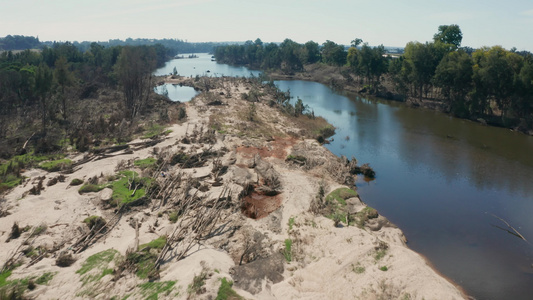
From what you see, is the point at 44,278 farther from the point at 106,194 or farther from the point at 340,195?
the point at 340,195

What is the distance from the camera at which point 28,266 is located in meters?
14.3

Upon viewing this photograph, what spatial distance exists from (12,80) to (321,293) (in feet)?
171

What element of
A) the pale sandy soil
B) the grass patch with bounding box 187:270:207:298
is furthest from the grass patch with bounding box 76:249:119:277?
the grass patch with bounding box 187:270:207:298

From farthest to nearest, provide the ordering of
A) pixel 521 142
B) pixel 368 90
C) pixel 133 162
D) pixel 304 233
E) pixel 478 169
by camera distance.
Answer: pixel 368 90, pixel 521 142, pixel 478 169, pixel 133 162, pixel 304 233

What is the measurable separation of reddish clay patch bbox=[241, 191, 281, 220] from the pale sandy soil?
503 mm

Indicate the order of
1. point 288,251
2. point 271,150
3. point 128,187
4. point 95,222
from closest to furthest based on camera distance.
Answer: point 288,251 → point 95,222 → point 128,187 → point 271,150

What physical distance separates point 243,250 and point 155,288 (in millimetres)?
4754

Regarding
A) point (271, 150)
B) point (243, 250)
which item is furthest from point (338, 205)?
point (271, 150)

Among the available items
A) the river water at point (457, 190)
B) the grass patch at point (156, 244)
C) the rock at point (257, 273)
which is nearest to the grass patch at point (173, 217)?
the grass patch at point (156, 244)

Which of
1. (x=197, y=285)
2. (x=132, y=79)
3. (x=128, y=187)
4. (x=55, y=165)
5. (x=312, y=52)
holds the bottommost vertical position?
(x=197, y=285)

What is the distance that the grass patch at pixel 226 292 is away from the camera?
509 inches

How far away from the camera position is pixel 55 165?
83.6 feet

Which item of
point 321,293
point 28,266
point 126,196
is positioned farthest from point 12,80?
point 321,293

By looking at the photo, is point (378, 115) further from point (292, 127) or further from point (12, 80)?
point (12, 80)
